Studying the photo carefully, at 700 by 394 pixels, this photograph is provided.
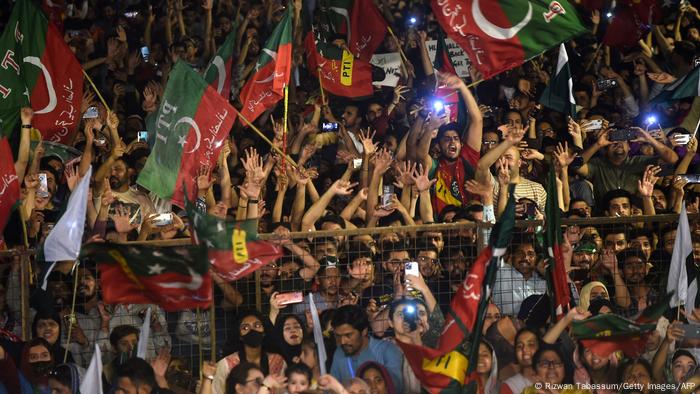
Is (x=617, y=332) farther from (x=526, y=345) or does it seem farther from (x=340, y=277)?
(x=340, y=277)

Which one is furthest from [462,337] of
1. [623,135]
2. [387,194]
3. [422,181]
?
[623,135]

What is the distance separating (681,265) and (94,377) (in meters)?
4.23

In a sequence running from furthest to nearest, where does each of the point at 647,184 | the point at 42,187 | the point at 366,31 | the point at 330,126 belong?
the point at 366,31
the point at 330,126
the point at 42,187
the point at 647,184

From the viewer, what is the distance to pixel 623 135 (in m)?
12.8

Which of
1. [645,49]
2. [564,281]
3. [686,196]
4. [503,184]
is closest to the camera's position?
[564,281]

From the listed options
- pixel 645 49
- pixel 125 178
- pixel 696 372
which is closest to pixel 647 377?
pixel 696 372

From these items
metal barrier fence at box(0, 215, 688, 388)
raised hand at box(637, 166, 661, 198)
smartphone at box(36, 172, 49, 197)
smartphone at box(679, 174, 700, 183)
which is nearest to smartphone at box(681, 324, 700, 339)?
metal barrier fence at box(0, 215, 688, 388)

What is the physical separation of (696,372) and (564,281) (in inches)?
45.3

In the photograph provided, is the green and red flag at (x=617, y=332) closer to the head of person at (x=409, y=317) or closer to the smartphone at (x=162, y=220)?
the head of person at (x=409, y=317)

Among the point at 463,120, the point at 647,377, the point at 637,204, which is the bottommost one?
the point at 647,377

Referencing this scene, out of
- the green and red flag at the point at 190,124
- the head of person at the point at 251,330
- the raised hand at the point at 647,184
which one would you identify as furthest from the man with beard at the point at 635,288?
the green and red flag at the point at 190,124

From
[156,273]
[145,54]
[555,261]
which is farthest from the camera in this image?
[145,54]

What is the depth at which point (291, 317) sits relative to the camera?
10.4m

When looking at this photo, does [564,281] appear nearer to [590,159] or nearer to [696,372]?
[696,372]
